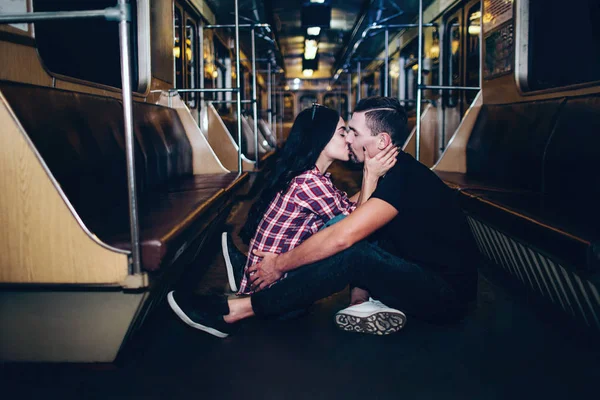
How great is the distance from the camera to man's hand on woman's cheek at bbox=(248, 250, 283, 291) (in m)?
1.95

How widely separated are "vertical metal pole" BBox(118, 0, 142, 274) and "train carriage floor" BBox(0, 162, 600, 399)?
40 cm

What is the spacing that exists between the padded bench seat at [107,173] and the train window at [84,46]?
4.18ft

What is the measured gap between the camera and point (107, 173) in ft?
7.27

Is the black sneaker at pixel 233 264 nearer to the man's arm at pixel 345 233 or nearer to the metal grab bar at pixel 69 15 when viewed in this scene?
the man's arm at pixel 345 233

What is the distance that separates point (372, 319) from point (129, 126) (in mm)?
1152

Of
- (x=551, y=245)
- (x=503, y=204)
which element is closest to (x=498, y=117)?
(x=503, y=204)

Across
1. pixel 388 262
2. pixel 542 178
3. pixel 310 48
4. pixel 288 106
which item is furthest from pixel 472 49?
pixel 288 106

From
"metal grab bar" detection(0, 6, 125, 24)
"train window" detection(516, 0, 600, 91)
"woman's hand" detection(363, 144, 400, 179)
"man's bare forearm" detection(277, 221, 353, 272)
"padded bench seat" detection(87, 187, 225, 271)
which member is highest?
"train window" detection(516, 0, 600, 91)

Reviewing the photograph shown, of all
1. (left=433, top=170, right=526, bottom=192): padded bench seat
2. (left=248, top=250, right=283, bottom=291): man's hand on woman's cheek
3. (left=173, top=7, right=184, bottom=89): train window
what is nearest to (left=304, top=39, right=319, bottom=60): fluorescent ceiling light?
(left=173, top=7, right=184, bottom=89): train window

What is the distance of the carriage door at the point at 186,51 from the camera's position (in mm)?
5777

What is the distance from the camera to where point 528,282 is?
2500mm

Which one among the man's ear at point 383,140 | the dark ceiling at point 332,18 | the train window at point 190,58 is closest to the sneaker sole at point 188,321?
the man's ear at point 383,140

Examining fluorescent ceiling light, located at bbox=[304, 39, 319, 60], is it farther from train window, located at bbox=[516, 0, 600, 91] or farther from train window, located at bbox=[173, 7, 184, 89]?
train window, located at bbox=[516, 0, 600, 91]

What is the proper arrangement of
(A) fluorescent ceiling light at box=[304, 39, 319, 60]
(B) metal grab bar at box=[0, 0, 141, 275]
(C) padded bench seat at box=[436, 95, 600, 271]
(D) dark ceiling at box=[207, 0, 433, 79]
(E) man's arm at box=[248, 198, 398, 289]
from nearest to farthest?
(B) metal grab bar at box=[0, 0, 141, 275] < (E) man's arm at box=[248, 198, 398, 289] < (C) padded bench seat at box=[436, 95, 600, 271] < (D) dark ceiling at box=[207, 0, 433, 79] < (A) fluorescent ceiling light at box=[304, 39, 319, 60]
